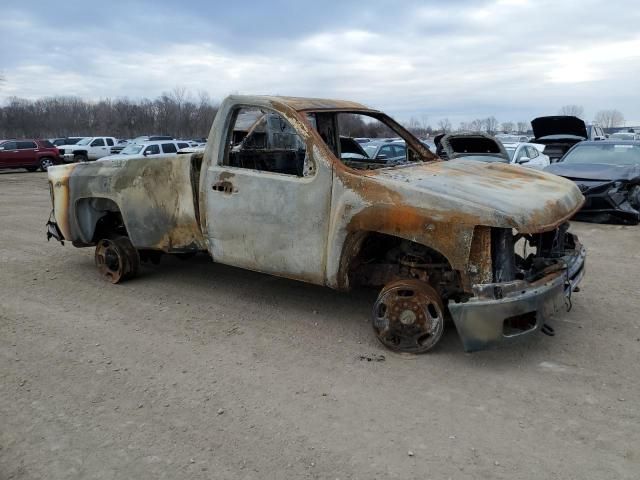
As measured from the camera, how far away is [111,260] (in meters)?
6.07

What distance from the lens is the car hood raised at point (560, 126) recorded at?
666 inches

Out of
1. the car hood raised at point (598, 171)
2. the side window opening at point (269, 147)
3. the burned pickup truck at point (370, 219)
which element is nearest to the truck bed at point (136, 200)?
the burned pickup truck at point (370, 219)

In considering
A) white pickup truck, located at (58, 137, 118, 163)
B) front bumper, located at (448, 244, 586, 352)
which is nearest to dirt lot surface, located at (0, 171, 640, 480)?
front bumper, located at (448, 244, 586, 352)

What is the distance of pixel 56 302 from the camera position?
546 cm

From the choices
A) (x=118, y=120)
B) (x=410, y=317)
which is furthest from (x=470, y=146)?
(x=118, y=120)

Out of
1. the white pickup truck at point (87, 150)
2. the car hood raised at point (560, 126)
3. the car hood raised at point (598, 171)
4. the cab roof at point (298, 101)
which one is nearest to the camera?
Result: the cab roof at point (298, 101)

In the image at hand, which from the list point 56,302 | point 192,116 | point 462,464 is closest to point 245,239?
point 56,302

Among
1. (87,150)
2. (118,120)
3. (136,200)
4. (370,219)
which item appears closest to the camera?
(370,219)

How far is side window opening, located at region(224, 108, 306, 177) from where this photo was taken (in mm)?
5527

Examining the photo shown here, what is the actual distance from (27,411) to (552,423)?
3120 mm

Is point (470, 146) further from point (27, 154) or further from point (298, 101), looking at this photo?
point (27, 154)

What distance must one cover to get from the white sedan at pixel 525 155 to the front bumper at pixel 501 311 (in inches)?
379

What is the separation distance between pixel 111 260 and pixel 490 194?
414 centimetres

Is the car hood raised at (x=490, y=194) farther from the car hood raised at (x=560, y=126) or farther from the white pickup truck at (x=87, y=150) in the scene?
the white pickup truck at (x=87, y=150)
